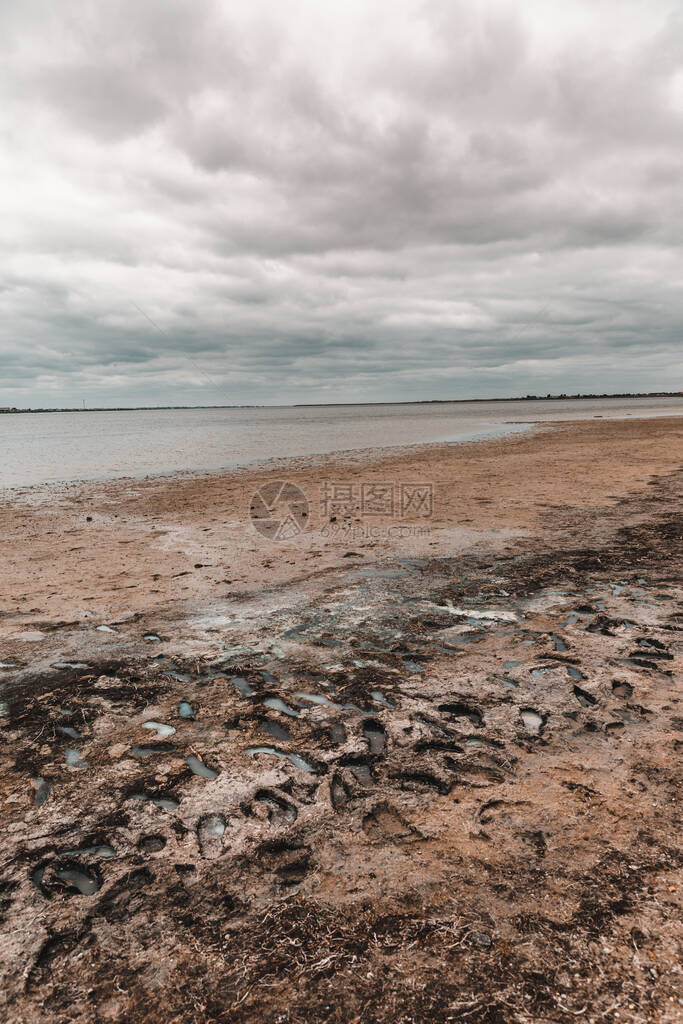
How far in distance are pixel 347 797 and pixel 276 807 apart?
38 cm

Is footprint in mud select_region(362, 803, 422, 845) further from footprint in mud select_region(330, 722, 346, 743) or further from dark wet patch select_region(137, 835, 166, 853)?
dark wet patch select_region(137, 835, 166, 853)

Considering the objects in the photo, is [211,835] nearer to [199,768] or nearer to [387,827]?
[199,768]

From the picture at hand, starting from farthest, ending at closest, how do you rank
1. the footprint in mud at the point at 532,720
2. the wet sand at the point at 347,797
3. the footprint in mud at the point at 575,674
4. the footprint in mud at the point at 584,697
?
the footprint in mud at the point at 575,674 < the footprint in mud at the point at 584,697 < the footprint in mud at the point at 532,720 < the wet sand at the point at 347,797

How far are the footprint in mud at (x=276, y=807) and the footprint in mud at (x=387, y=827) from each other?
1.26 ft

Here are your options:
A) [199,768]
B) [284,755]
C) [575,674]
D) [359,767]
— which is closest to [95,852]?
[199,768]

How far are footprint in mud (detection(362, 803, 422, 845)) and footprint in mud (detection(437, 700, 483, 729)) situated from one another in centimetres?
99

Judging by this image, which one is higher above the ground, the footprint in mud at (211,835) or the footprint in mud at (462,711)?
the footprint in mud at (462,711)

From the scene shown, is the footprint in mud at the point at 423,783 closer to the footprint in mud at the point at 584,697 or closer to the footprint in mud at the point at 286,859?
the footprint in mud at the point at 286,859

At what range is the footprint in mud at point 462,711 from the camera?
363 cm

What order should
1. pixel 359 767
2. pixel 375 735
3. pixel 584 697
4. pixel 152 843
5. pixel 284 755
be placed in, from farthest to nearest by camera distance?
pixel 584 697, pixel 375 735, pixel 284 755, pixel 359 767, pixel 152 843

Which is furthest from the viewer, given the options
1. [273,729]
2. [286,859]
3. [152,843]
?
[273,729]

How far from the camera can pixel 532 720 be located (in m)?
3.60

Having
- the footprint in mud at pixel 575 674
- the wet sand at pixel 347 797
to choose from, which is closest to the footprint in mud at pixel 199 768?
the wet sand at pixel 347 797

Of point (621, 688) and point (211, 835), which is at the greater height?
point (621, 688)
